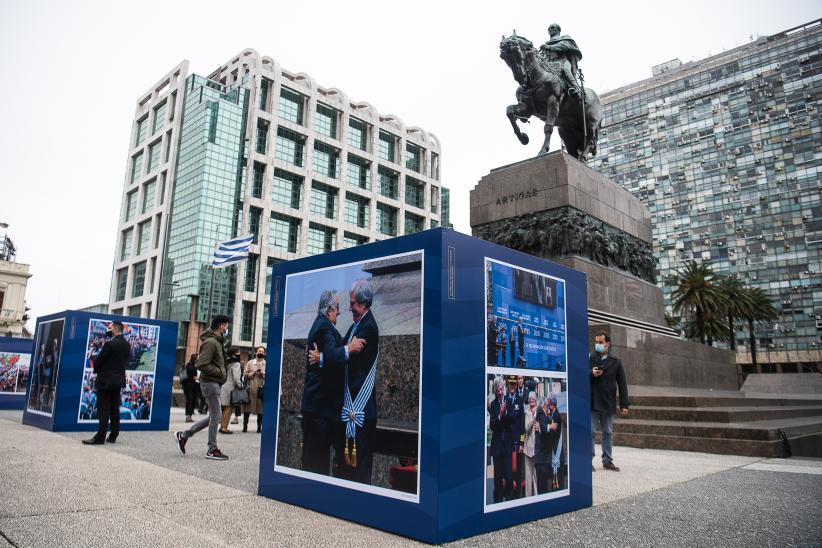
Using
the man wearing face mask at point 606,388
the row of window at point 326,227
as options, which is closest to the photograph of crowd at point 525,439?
the man wearing face mask at point 606,388

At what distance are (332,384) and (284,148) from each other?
181 feet

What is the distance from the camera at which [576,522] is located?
4.46 meters

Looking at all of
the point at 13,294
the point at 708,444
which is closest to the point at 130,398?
the point at 708,444

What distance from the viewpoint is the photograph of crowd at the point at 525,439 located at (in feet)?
13.8

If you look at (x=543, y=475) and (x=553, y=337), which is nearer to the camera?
(x=543, y=475)

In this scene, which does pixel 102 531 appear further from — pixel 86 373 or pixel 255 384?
pixel 255 384

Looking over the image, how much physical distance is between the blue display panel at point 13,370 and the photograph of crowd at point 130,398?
815 centimetres

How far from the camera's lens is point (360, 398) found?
4.34m

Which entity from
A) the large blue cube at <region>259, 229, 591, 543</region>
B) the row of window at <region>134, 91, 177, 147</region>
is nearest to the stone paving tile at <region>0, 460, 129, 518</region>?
the large blue cube at <region>259, 229, 591, 543</region>

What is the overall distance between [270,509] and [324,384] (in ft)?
3.63

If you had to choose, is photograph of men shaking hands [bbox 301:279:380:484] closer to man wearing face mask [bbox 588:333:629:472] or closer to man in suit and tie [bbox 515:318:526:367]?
man in suit and tie [bbox 515:318:526:367]

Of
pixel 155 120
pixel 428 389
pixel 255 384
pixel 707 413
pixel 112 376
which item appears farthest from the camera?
pixel 155 120

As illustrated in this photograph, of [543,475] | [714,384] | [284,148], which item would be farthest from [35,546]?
[284,148]

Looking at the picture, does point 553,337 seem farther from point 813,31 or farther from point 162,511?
point 813,31
